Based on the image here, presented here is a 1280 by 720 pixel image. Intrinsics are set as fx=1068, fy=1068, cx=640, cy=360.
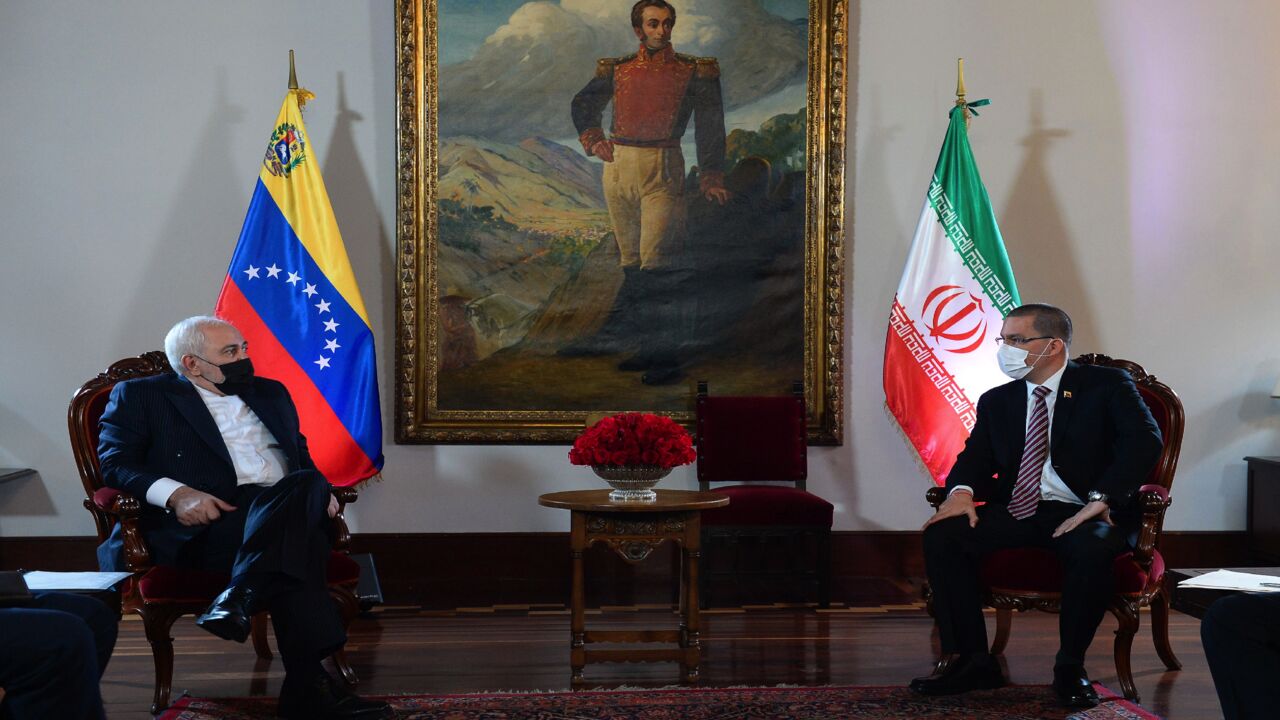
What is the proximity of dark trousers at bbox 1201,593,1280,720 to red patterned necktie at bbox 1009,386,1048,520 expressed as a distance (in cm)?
145

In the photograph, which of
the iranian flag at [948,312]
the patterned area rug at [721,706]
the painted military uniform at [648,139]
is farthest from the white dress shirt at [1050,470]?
the painted military uniform at [648,139]

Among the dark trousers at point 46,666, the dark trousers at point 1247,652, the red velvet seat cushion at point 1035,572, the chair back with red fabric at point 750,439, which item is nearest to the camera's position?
the dark trousers at point 46,666

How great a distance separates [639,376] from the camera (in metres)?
5.61

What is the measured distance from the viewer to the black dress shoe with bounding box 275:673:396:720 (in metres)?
3.36

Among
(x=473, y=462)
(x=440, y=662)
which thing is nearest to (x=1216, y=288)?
(x=473, y=462)

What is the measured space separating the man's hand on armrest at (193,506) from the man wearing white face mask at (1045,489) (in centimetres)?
249

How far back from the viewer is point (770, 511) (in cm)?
516

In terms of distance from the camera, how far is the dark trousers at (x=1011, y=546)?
359 cm

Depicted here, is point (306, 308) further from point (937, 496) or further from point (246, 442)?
point (937, 496)

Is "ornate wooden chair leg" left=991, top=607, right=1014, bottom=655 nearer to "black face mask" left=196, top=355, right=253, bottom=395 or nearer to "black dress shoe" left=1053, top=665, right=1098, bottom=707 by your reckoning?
"black dress shoe" left=1053, top=665, right=1098, bottom=707

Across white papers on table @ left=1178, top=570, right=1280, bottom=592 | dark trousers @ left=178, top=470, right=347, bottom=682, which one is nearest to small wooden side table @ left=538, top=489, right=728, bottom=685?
dark trousers @ left=178, top=470, right=347, bottom=682

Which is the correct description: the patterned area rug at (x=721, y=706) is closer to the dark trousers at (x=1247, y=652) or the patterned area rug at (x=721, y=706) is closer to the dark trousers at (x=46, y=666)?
the dark trousers at (x=1247, y=652)

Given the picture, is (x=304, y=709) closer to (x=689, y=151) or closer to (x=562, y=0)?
(x=689, y=151)

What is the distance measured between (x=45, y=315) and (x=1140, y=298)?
5.73 metres
